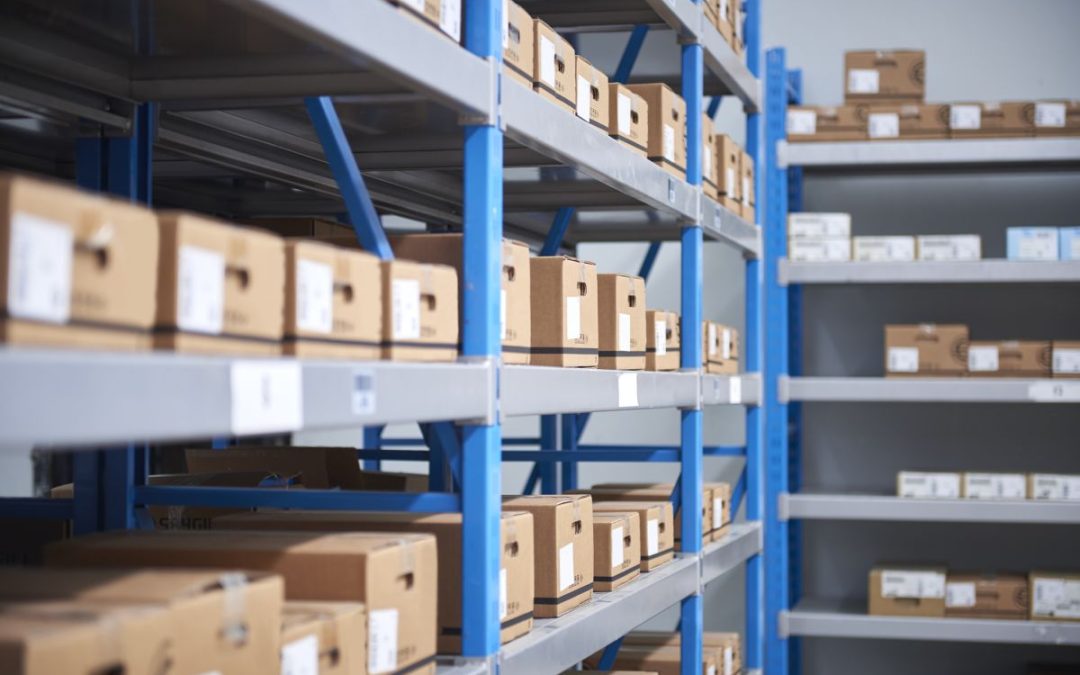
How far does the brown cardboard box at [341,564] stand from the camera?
79.0 inches

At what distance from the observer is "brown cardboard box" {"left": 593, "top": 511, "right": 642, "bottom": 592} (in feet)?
10.8

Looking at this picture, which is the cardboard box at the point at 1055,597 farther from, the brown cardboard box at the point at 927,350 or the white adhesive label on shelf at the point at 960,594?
the brown cardboard box at the point at 927,350

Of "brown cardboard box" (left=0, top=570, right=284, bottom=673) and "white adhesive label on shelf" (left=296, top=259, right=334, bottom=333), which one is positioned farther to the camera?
"white adhesive label on shelf" (left=296, top=259, right=334, bottom=333)

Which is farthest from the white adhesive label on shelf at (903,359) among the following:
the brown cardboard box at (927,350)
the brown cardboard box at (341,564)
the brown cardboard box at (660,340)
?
the brown cardboard box at (341,564)

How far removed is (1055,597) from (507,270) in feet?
12.0

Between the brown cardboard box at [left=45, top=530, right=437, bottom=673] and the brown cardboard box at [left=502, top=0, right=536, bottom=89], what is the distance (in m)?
0.99

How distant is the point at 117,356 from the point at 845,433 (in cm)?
531

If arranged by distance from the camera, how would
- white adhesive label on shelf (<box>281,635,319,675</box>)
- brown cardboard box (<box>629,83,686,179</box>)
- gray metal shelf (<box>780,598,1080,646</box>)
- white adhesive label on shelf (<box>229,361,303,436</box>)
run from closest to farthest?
white adhesive label on shelf (<box>229,361,303,436</box>) < white adhesive label on shelf (<box>281,635,319,675</box>) < brown cardboard box (<box>629,83,686,179</box>) < gray metal shelf (<box>780,598,1080,646</box>)

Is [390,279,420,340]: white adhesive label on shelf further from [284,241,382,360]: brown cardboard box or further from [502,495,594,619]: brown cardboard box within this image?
[502,495,594,619]: brown cardboard box

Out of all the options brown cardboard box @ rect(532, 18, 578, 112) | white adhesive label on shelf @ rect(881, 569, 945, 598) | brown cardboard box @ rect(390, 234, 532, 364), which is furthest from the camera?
white adhesive label on shelf @ rect(881, 569, 945, 598)

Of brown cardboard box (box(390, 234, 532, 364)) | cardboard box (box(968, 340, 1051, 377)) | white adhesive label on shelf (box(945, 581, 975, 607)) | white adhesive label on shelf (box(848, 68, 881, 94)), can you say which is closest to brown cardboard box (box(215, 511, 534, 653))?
brown cardboard box (box(390, 234, 532, 364))

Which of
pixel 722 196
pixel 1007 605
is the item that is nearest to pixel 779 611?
pixel 1007 605

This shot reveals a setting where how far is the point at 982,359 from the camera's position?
17.9 ft

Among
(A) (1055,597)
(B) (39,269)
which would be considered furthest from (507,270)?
(A) (1055,597)
